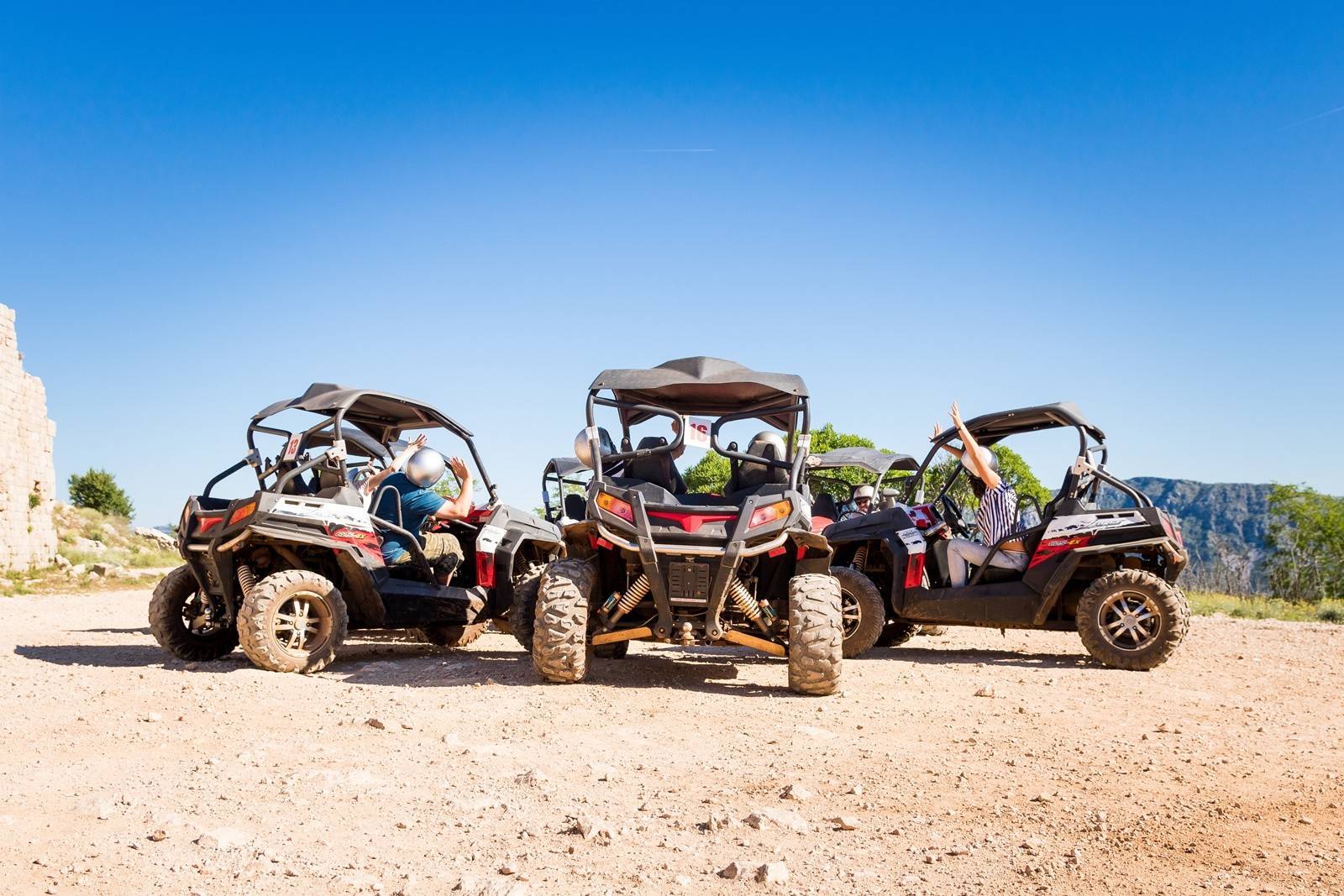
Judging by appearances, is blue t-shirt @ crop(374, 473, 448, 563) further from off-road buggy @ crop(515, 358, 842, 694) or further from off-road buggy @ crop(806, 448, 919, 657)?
off-road buggy @ crop(806, 448, 919, 657)

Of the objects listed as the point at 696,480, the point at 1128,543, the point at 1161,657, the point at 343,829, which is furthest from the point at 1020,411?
the point at 696,480

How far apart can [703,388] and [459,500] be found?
111 inches

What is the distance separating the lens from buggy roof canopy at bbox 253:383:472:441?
923 cm

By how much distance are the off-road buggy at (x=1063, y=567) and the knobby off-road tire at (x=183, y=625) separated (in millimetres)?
5614

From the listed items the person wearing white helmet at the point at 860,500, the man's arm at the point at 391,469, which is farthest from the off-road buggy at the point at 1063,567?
the man's arm at the point at 391,469

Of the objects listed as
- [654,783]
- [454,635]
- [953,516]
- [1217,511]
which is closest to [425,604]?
[454,635]

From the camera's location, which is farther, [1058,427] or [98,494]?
[98,494]

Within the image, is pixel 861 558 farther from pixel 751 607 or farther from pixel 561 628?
pixel 561 628

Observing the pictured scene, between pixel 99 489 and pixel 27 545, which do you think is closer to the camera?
pixel 27 545

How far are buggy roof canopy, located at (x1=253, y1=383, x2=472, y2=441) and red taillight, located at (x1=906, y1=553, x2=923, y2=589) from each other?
4385 millimetres

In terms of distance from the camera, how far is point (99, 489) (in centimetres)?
5972

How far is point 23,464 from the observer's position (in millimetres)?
27062

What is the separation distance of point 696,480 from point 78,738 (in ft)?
97.0

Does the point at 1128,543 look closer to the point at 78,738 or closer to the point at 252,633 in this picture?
the point at 252,633
